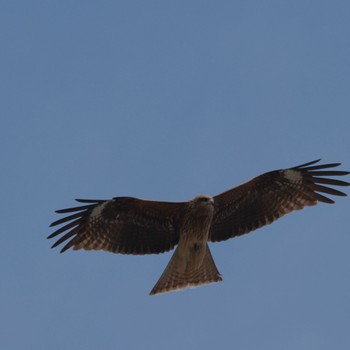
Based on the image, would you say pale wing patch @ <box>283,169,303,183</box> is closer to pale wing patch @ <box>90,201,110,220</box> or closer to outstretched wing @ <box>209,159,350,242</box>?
outstretched wing @ <box>209,159,350,242</box>

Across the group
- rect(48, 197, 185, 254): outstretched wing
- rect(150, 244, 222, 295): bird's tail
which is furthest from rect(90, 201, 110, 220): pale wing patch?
rect(150, 244, 222, 295): bird's tail

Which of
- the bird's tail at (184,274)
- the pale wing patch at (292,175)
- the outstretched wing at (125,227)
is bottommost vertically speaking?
the bird's tail at (184,274)

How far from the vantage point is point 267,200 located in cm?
1304

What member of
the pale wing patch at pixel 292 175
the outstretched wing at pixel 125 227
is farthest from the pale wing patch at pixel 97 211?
the pale wing patch at pixel 292 175

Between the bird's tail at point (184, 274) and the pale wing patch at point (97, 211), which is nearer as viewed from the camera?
the bird's tail at point (184, 274)

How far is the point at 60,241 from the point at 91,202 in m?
0.75

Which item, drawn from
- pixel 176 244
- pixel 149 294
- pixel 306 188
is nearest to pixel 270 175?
pixel 306 188

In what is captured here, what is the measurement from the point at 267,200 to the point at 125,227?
7.41ft

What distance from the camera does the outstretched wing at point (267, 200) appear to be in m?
12.9

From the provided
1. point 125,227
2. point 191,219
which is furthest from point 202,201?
point 125,227

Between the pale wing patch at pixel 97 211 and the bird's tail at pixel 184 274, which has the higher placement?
the pale wing patch at pixel 97 211

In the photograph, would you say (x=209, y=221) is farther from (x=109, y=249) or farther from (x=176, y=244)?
(x=109, y=249)

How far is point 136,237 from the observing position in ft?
42.1

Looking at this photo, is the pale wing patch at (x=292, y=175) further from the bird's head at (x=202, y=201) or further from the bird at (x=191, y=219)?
the bird's head at (x=202, y=201)
